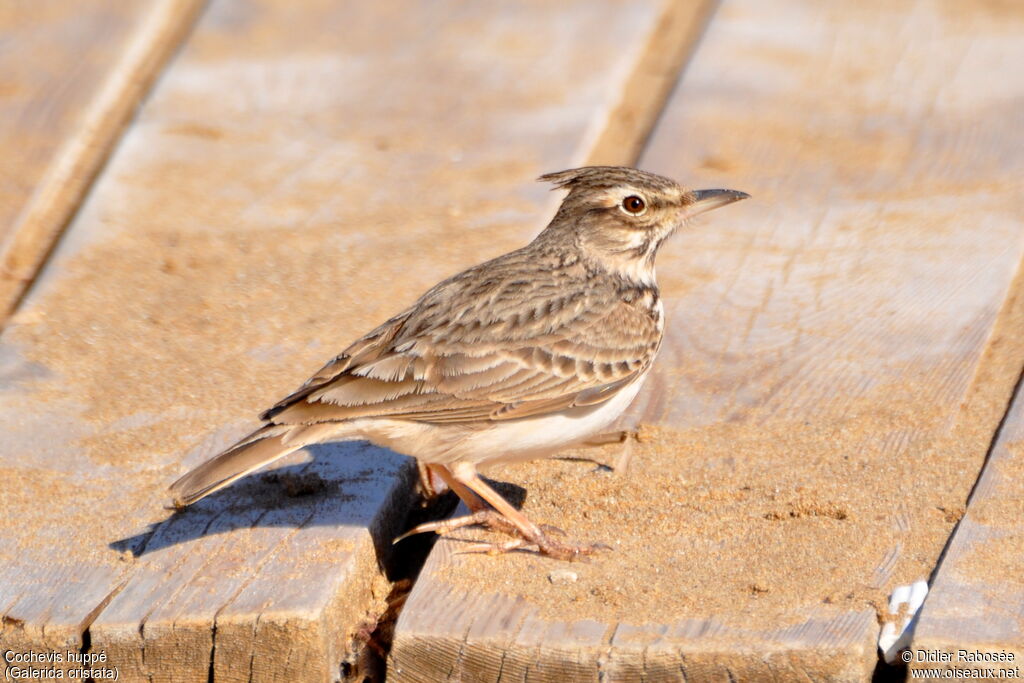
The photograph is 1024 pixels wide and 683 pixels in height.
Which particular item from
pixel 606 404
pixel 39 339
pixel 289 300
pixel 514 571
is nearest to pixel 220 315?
pixel 289 300

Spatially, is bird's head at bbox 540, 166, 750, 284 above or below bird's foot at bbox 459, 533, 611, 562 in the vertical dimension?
above

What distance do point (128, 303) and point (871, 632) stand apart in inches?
134

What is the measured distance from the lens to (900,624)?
368cm

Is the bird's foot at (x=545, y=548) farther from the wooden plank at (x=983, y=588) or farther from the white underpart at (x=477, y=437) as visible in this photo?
the wooden plank at (x=983, y=588)

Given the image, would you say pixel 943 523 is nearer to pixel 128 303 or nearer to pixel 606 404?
pixel 606 404

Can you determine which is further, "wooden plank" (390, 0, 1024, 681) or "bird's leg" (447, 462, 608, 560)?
"bird's leg" (447, 462, 608, 560)

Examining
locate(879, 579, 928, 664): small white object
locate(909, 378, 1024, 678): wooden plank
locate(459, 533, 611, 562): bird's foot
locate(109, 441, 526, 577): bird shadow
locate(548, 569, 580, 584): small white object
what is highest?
locate(909, 378, 1024, 678): wooden plank

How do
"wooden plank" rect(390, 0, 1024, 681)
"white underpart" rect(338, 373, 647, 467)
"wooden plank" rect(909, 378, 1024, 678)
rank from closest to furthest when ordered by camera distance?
"wooden plank" rect(909, 378, 1024, 678)
"wooden plank" rect(390, 0, 1024, 681)
"white underpart" rect(338, 373, 647, 467)

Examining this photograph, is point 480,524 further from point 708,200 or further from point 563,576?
point 708,200

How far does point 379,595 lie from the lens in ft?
14.1

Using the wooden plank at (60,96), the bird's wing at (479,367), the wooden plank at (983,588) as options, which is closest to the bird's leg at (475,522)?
the bird's wing at (479,367)

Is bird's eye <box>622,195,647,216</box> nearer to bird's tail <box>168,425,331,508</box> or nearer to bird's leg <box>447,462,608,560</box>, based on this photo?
bird's leg <box>447,462,608,560</box>

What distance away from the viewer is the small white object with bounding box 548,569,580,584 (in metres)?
4.01

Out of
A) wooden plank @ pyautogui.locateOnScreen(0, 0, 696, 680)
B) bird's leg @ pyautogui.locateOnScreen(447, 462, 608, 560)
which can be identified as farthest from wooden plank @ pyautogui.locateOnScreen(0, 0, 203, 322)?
bird's leg @ pyautogui.locateOnScreen(447, 462, 608, 560)
